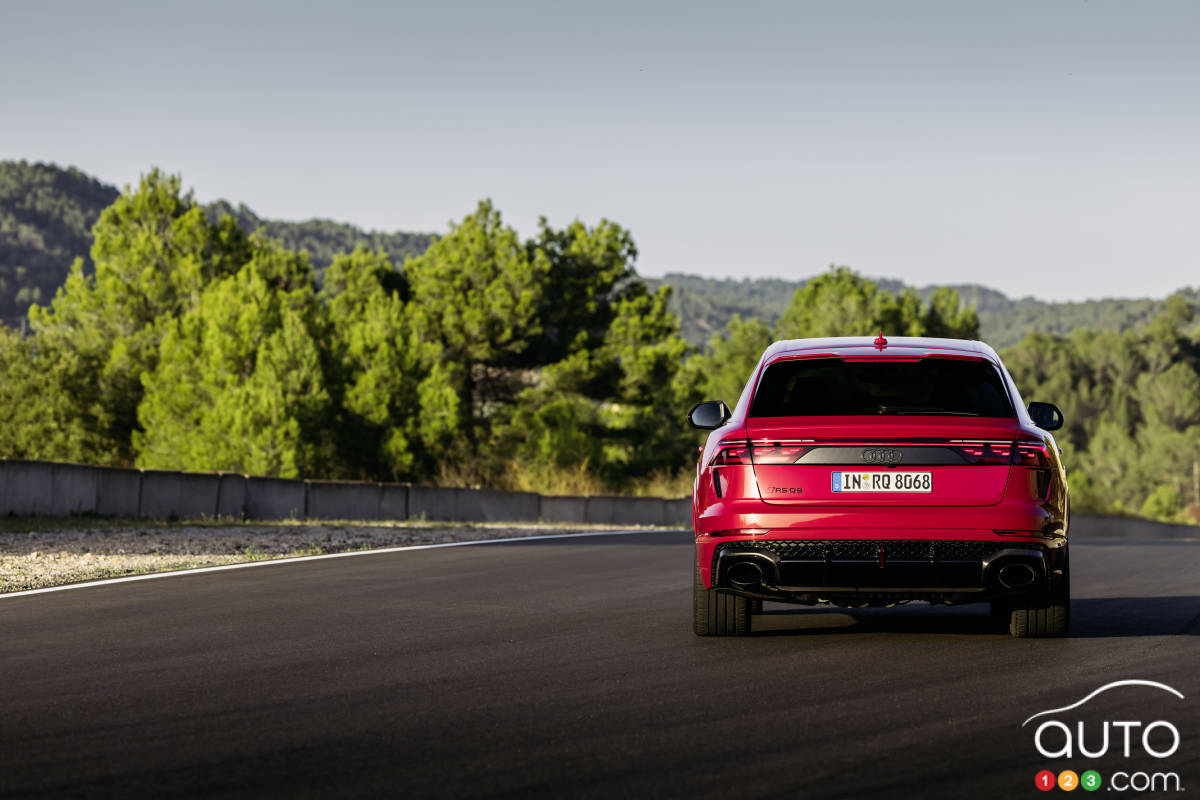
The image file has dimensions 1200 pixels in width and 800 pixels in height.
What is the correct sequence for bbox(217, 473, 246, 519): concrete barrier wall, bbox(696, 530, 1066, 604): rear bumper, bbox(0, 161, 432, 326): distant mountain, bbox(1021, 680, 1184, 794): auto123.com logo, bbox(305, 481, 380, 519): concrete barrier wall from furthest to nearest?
bbox(0, 161, 432, 326): distant mountain < bbox(305, 481, 380, 519): concrete barrier wall < bbox(217, 473, 246, 519): concrete barrier wall < bbox(696, 530, 1066, 604): rear bumper < bbox(1021, 680, 1184, 794): auto123.com logo

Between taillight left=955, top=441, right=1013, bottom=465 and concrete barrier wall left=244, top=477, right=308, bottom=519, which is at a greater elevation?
taillight left=955, top=441, right=1013, bottom=465

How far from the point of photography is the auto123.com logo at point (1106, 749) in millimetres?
5094

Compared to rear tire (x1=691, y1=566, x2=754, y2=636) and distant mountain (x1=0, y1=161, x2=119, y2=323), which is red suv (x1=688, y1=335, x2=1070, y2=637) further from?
distant mountain (x1=0, y1=161, x2=119, y2=323)

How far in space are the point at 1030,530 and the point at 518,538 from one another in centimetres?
1273

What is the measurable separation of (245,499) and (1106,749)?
18.2m

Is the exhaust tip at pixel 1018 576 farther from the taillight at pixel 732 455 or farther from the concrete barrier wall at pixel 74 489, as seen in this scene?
the concrete barrier wall at pixel 74 489

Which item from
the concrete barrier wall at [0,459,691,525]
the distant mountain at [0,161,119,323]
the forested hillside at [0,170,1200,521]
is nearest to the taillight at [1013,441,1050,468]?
the concrete barrier wall at [0,459,691,525]

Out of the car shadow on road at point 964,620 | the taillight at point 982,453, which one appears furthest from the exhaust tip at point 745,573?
the taillight at point 982,453

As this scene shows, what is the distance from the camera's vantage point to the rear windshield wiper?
8249 millimetres

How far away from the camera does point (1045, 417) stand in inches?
357

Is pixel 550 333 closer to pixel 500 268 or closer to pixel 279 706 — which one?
pixel 500 268

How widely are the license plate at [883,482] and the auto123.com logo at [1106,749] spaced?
63.0 inches

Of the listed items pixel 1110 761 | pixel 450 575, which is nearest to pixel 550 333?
pixel 450 575

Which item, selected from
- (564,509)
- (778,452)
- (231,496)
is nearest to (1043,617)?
(778,452)
